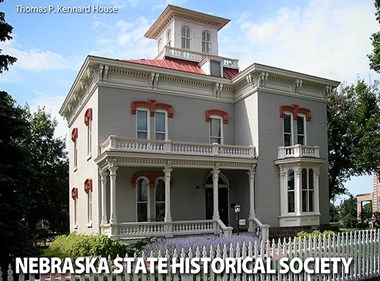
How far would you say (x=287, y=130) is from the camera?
2302cm

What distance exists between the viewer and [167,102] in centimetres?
2148

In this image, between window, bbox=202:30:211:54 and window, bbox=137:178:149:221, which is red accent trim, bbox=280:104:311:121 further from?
window, bbox=137:178:149:221

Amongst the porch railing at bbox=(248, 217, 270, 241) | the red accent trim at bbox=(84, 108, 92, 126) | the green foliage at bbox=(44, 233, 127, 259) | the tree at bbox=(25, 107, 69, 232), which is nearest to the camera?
the green foliage at bbox=(44, 233, 127, 259)

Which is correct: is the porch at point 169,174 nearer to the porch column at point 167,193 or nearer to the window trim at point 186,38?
the porch column at point 167,193

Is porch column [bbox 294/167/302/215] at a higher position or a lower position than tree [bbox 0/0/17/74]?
lower

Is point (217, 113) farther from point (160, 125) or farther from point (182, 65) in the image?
point (182, 65)

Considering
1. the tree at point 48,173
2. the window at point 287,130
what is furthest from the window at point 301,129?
the tree at point 48,173

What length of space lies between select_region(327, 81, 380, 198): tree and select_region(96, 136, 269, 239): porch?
793cm

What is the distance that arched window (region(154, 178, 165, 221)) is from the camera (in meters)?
20.6

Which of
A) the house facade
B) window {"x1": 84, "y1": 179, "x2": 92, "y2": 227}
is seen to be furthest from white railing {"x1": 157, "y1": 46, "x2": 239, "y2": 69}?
window {"x1": 84, "y1": 179, "x2": 92, "y2": 227}

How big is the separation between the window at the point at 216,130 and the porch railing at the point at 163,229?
4.92 metres

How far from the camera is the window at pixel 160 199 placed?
67.6 ft

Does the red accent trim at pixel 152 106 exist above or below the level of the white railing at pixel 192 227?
above

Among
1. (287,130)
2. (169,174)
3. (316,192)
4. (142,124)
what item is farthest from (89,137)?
(316,192)
